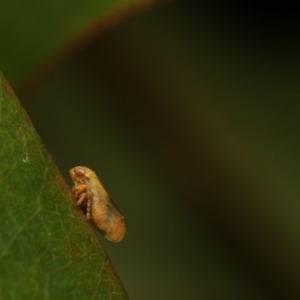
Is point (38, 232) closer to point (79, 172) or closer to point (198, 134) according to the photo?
point (79, 172)

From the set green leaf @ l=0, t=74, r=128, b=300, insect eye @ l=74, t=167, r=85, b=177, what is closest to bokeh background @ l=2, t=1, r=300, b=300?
insect eye @ l=74, t=167, r=85, b=177

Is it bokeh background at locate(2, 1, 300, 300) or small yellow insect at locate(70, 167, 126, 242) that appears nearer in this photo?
small yellow insect at locate(70, 167, 126, 242)

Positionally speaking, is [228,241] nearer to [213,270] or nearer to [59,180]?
[213,270]

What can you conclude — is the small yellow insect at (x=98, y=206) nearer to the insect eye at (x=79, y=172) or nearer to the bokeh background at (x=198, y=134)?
the insect eye at (x=79, y=172)

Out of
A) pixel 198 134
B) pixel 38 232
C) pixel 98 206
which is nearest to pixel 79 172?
pixel 98 206

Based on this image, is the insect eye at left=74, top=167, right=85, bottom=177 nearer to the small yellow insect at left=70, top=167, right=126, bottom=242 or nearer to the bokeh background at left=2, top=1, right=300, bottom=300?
the small yellow insect at left=70, top=167, right=126, bottom=242
